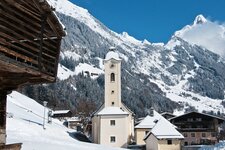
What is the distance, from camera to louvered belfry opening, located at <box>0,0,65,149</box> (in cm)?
1352

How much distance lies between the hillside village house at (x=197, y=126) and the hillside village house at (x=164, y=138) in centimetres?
2324

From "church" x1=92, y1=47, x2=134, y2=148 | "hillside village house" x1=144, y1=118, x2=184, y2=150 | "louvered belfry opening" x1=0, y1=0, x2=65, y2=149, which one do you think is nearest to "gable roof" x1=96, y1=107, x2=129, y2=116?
"church" x1=92, y1=47, x2=134, y2=148

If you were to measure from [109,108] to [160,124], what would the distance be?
10.8 meters

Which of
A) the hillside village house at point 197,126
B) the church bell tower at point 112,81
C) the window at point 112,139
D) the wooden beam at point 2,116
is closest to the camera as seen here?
the wooden beam at point 2,116

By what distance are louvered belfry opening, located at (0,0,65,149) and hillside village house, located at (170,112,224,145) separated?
81588mm

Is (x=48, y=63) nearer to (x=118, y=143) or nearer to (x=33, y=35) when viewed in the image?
(x=33, y=35)

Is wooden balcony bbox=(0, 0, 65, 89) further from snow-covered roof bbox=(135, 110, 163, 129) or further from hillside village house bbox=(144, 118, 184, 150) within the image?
snow-covered roof bbox=(135, 110, 163, 129)

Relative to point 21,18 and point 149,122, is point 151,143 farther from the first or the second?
point 21,18

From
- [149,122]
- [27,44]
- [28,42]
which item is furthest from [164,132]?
[27,44]

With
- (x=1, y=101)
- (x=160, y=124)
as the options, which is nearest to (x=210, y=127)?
(x=160, y=124)

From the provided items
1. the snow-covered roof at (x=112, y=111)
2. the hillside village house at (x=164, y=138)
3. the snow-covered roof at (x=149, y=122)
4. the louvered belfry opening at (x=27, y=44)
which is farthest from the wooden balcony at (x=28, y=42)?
the snow-covered roof at (x=149, y=122)

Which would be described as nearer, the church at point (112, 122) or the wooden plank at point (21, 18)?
the wooden plank at point (21, 18)

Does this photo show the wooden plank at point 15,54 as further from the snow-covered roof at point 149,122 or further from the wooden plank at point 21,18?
the snow-covered roof at point 149,122

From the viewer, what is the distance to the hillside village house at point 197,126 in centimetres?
9525
